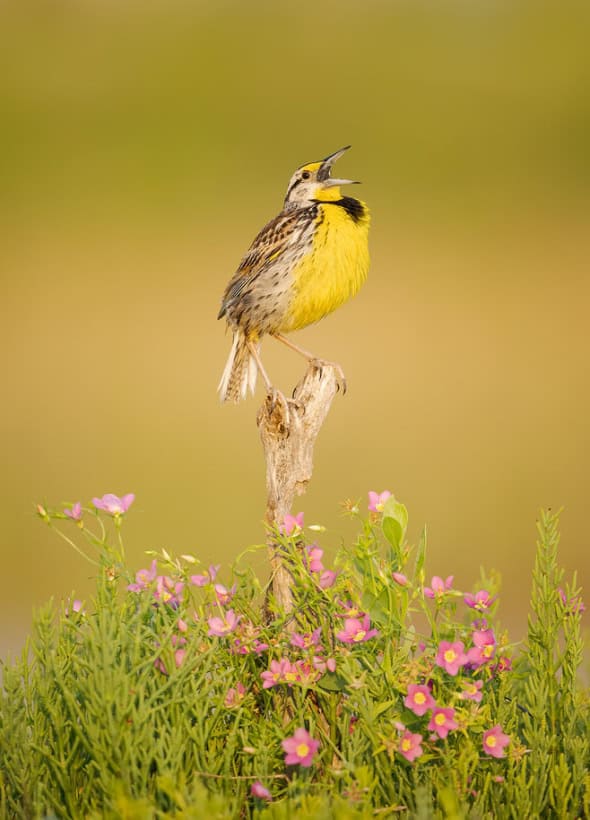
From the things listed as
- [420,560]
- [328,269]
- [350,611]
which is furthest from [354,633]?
[328,269]

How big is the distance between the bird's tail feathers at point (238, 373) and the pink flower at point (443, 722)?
154cm

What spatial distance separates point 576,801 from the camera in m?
1.46

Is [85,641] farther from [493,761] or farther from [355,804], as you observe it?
[493,761]

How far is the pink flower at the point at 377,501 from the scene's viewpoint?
1.61 m

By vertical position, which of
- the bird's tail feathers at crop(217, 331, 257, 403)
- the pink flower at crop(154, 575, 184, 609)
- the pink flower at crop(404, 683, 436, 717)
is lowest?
the pink flower at crop(404, 683, 436, 717)

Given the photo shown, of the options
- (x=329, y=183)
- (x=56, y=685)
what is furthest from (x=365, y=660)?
(x=329, y=183)

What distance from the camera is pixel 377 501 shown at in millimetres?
1637

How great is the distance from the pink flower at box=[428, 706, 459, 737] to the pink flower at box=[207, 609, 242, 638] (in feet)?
1.09

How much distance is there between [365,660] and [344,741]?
0.38 feet

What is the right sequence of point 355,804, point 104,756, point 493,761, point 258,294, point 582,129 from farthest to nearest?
point 582,129 < point 258,294 < point 493,761 < point 104,756 < point 355,804

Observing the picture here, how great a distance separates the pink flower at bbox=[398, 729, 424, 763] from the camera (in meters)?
1.35

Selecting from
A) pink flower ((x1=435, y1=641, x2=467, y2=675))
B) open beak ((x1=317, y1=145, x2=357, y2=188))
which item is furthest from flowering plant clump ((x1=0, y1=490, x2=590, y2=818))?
open beak ((x1=317, y1=145, x2=357, y2=188))

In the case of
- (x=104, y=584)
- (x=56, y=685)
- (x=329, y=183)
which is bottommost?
(x=56, y=685)

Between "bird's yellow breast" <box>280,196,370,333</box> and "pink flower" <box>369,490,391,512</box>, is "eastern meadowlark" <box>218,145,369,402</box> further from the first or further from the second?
"pink flower" <box>369,490,391,512</box>
